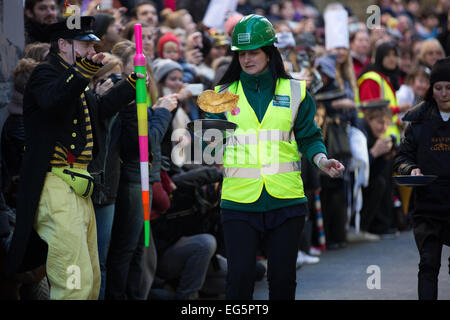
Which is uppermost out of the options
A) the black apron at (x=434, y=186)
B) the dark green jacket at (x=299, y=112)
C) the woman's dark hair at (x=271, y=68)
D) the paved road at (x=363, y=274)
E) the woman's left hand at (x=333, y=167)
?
the woman's dark hair at (x=271, y=68)

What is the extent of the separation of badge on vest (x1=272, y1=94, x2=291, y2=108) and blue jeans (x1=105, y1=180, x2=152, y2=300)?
1894 mm

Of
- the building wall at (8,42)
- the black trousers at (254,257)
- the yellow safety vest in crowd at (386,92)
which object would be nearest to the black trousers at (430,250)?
the black trousers at (254,257)

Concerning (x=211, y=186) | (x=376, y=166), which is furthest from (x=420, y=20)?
(x=211, y=186)

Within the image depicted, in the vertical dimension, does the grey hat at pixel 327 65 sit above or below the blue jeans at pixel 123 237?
above

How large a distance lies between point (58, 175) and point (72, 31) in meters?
0.94

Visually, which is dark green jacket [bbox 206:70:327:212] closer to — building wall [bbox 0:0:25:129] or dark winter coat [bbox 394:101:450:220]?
dark winter coat [bbox 394:101:450:220]

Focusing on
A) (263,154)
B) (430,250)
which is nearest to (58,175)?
(263,154)

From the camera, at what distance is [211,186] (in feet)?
25.5

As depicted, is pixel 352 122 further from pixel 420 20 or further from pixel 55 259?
pixel 420 20

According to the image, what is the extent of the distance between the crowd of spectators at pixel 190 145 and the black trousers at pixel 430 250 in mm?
626

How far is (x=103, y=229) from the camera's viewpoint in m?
6.21

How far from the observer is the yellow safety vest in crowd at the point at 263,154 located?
199 inches

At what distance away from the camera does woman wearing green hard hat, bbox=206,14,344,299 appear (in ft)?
16.4

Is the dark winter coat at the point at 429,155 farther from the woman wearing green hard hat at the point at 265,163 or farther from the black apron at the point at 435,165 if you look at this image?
the woman wearing green hard hat at the point at 265,163
